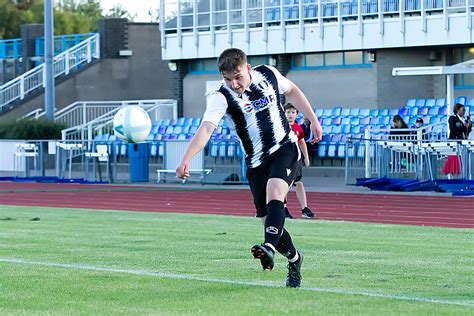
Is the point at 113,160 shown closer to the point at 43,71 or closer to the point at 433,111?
the point at 433,111

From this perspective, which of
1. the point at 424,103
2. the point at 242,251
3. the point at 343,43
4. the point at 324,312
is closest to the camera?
the point at 324,312

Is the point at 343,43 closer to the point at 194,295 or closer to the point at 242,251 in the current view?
the point at 242,251

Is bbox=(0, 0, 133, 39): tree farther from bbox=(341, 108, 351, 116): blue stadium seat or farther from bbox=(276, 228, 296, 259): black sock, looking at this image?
bbox=(276, 228, 296, 259): black sock

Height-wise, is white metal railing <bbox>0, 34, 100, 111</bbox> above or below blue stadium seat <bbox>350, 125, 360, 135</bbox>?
above

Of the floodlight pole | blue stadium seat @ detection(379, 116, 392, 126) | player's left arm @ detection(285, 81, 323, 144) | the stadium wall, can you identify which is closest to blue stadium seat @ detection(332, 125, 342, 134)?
blue stadium seat @ detection(379, 116, 392, 126)

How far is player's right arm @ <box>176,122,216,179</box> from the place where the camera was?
30.8 ft

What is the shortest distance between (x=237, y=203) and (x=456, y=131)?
5.91m

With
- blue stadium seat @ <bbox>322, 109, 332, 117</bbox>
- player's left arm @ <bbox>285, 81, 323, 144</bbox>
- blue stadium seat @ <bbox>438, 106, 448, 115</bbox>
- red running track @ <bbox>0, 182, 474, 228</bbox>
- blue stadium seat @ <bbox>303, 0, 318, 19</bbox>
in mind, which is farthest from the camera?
blue stadium seat @ <bbox>303, 0, 318, 19</bbox>

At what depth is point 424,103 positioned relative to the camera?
3559 centimetres

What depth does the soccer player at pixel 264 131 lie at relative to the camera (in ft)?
31.8

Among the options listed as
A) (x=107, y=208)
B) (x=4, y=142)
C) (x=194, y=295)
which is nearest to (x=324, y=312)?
(x=194, y=295)

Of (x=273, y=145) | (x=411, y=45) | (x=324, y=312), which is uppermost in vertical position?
(x=411, y=45)

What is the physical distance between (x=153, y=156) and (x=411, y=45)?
8217mm

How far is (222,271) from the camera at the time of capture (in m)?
11.1
